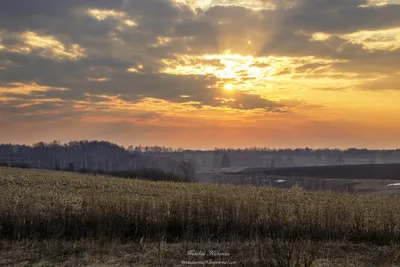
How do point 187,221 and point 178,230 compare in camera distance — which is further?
point 187,221

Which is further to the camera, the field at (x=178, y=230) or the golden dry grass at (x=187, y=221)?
the golden dry grass at (x=187, y=221)

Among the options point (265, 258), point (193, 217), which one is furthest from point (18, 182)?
point (265, 258)

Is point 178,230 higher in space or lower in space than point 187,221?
lower

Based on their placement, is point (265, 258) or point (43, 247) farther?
point (43, 247)

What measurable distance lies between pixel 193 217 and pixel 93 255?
19.3ft

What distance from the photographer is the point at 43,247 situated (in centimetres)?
1389

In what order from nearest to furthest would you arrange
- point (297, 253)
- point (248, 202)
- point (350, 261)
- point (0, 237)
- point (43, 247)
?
Result: point (297, 253), point (350, 261), point (43, 247), point (0, 237), point (248, 202)

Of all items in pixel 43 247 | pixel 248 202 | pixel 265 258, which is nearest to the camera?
pixel 265 258

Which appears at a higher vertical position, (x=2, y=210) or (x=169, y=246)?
(x=2, y=210)

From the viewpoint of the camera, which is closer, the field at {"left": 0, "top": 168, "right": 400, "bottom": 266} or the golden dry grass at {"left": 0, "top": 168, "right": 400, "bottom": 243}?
the field at {"left": 0, "top": 168, "right": 400, "bottom": 266}

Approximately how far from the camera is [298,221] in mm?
17750

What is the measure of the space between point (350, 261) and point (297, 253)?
3601mm

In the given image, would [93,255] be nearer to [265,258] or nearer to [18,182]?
[265,258]

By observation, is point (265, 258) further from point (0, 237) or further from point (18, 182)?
point (18, 182)
